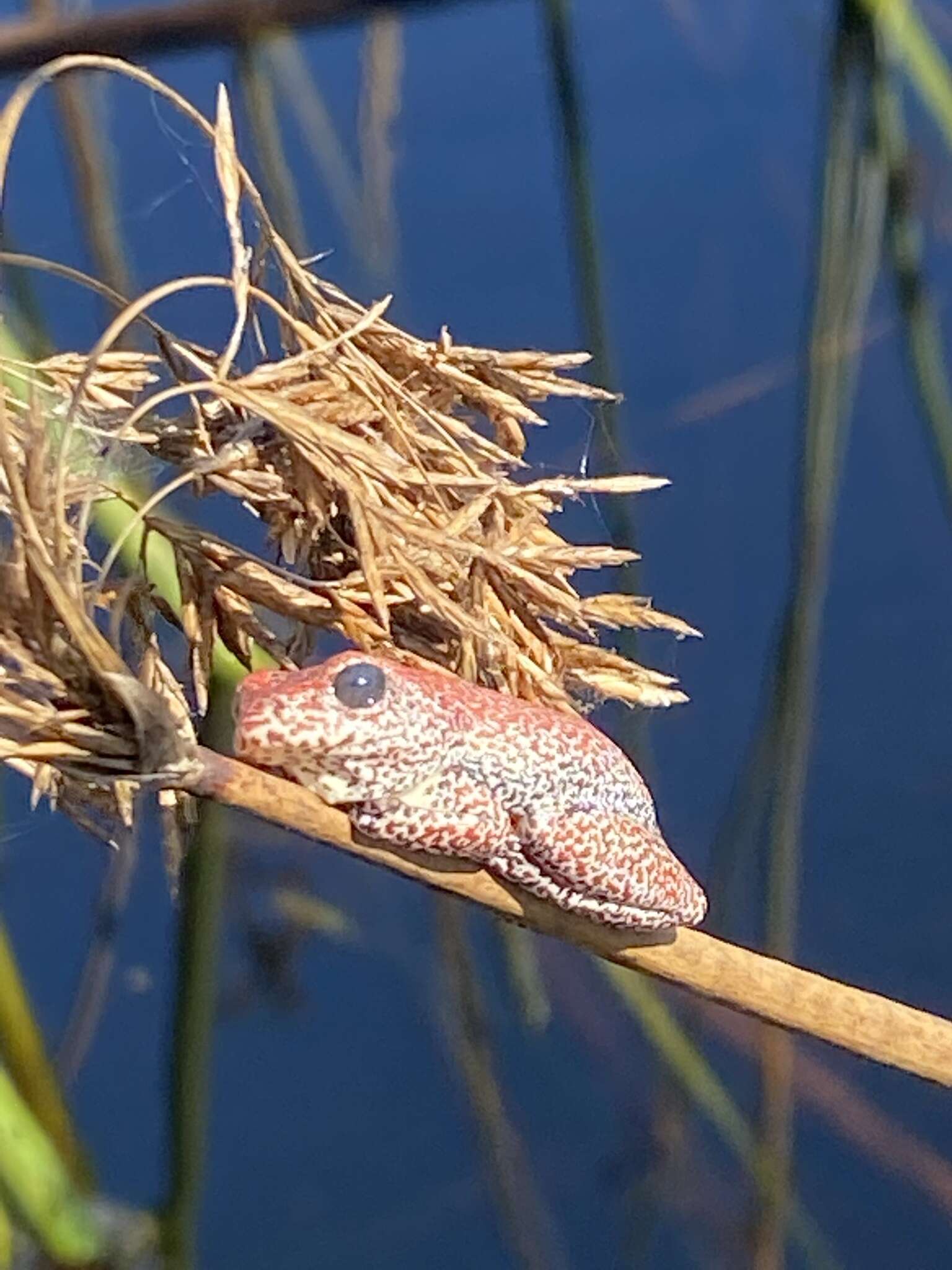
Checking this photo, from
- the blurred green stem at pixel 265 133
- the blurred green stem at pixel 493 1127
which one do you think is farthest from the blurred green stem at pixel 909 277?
the blurred green stem at pixel 493 1127

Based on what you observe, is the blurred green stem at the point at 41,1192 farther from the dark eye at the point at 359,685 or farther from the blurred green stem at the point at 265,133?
the blurred green stem at the point at 265,133

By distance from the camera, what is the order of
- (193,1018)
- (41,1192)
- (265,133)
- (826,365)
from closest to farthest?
(41,1192), (193,1018), (826,365), (265,133)

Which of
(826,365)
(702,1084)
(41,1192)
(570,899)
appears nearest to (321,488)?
(570,899)

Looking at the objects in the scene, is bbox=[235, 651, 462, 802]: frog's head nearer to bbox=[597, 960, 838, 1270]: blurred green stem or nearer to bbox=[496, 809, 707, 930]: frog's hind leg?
bbox=[496, 809, 707, 930]: frog's hind leg

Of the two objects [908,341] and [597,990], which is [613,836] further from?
[597,990]

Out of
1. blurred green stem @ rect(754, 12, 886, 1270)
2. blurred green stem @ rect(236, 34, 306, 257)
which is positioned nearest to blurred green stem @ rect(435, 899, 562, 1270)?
blurred green stem @ rect(754, 12, 886, 1270)

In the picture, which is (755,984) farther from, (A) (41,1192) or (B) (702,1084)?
(B) (702,1084)
